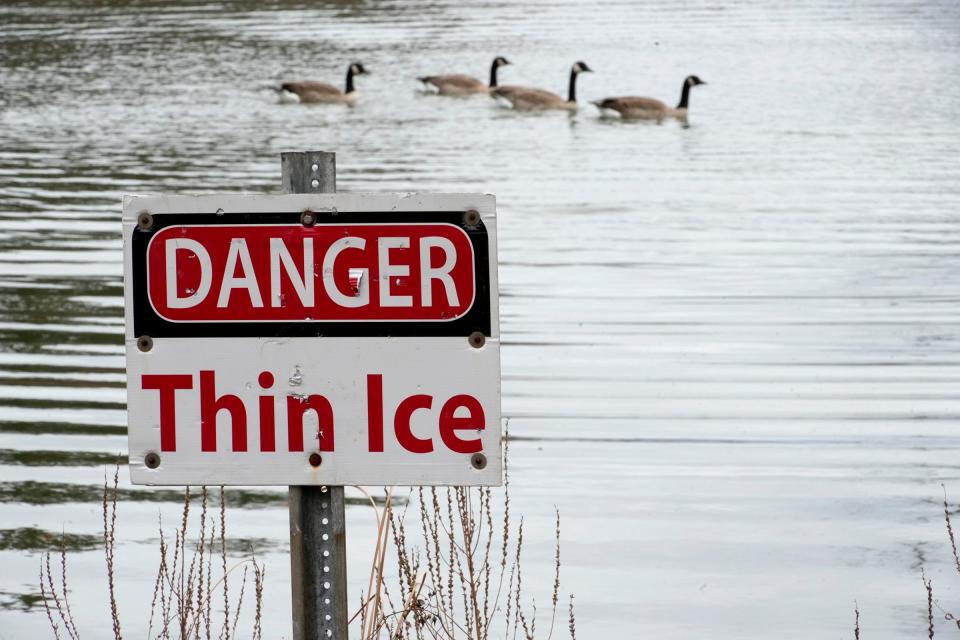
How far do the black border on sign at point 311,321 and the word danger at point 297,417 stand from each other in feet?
0.21

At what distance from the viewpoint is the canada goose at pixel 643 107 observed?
22297mm

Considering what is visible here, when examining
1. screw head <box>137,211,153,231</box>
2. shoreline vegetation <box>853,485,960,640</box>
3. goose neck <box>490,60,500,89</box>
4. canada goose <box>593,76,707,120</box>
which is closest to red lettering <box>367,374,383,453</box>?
screw head <box>137,211,153,231</box>

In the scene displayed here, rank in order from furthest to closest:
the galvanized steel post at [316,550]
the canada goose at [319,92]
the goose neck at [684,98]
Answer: the canada goose at [319,92] → the goose neck at [684,98] → the galvanized steel post at [316,550]

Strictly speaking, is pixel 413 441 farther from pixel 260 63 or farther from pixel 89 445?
pixel 260 63

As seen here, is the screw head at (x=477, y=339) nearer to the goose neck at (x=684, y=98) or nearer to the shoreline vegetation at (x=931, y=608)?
the shoreline vegetation at (x=931, y=608)

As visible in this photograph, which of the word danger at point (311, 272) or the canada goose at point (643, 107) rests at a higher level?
the canada goose at point (643, 107)

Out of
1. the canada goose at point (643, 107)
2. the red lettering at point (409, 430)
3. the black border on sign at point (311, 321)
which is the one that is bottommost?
the red lettering at point (409, 430)

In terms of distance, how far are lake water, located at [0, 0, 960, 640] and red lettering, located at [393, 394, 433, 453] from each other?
2.87m

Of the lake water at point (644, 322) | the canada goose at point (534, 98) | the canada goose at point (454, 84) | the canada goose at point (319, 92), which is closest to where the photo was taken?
the lake water at point (644, 322)

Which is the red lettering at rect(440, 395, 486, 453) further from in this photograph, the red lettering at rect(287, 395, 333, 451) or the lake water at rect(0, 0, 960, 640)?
the lake water at rect(0, 0, 960, 640)

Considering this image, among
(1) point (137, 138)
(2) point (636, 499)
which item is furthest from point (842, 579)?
(1) point (137, 138)

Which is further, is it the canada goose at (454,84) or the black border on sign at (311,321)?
the canada goose at (454,84)

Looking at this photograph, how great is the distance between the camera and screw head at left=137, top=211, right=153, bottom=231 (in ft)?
7.75

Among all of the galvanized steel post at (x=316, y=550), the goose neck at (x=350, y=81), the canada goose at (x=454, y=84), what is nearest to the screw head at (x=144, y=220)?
the galvanized steel post at (x=316, y=550)
